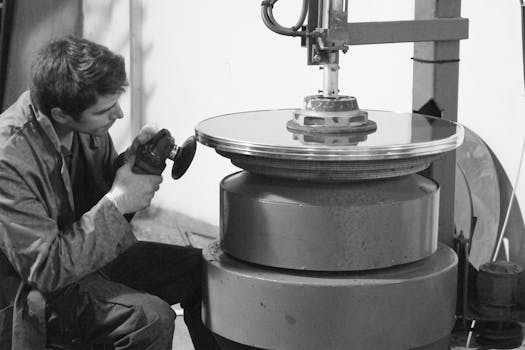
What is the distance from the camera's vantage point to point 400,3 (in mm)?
3377

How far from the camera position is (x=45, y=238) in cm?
211

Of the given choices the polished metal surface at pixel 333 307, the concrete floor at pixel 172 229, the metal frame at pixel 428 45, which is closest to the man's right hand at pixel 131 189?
the polished metal surface at pixel 333 307

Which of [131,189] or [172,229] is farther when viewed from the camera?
[172,229]

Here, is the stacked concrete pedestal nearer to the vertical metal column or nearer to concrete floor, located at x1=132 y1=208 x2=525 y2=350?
the vertical metal column

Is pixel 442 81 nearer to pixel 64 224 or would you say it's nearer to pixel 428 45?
pixel 428 45

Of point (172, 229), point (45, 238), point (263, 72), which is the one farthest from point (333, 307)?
point (172, 229)

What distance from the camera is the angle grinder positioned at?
2.24 metres

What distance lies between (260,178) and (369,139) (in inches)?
10.4

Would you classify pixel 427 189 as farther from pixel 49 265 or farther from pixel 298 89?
pixel 298 89

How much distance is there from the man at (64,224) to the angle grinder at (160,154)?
0.02 meters

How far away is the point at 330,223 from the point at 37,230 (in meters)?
0.64

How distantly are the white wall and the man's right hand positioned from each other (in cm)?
143

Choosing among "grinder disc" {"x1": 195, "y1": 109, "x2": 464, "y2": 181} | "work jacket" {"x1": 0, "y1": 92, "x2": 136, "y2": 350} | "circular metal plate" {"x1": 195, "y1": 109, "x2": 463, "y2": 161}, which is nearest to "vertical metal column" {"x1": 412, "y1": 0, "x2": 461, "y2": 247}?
"circular metal plate" {"x1": 195, "y1": 109, "x2": 463, "y2": 161}

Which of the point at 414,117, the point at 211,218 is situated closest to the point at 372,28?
the point at 414,117
